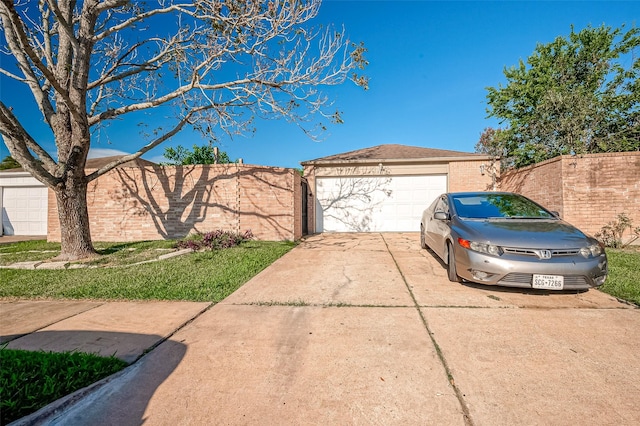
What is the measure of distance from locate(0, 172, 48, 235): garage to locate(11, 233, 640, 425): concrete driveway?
14.1 m

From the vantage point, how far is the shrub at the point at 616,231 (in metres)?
6.97

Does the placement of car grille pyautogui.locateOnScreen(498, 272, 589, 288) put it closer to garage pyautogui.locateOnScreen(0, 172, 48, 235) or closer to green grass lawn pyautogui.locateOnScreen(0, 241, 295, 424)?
green grass lawn pyautogui.locateOnScreen(0, 241, 295, 424)

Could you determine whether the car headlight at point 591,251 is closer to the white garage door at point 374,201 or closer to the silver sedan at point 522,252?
the silver sedan at point 522,252

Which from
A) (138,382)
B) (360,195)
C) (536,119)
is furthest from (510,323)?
(536,119)

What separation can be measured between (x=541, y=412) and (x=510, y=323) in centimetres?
131

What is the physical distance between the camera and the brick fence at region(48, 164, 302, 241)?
8.68 meters

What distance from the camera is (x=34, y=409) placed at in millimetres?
1604

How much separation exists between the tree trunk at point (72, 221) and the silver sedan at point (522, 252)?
790 centimetres

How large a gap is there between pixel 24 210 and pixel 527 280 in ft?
58.8

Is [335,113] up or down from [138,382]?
up

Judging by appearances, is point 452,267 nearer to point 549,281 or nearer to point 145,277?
point 549,281

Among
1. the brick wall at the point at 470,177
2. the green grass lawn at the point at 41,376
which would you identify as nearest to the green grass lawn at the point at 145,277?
the green grass lawn at the point at 41,376

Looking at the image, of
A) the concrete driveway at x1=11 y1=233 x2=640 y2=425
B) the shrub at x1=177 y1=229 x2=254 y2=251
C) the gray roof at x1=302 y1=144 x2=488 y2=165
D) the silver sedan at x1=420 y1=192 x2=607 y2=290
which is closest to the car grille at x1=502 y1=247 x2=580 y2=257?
the silver sedan at x1=420 y1=192 x2=607 y2=290

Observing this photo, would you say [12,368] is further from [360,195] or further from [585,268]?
[360,195]
